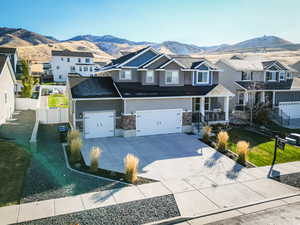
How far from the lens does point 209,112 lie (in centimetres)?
2120

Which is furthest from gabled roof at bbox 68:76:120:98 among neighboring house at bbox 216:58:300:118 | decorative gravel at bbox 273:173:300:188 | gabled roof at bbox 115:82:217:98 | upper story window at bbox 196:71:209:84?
neighboring house at bbox 216:58:300:118

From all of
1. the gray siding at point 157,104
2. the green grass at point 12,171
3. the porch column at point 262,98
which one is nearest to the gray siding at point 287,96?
the porch column at point 262,98

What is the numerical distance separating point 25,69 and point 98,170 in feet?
85.1

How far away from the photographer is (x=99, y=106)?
691 inches

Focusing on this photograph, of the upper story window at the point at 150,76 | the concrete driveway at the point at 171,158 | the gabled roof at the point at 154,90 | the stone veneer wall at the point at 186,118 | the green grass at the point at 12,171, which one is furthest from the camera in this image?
the upper story window at the point at 150,76

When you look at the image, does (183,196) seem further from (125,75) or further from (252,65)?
(252,65)

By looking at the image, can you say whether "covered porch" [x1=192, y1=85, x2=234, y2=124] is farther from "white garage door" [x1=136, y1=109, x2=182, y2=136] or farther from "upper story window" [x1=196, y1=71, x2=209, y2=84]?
"white garage door" [x1=136, y1=109, x2=182, y2=136]

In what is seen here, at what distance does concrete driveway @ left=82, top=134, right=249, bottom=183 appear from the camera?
11297 mm

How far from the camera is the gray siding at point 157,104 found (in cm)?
1779

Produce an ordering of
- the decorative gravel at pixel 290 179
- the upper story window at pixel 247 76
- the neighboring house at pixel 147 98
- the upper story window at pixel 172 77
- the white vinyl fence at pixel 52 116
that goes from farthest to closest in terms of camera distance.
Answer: the upper story window at pixel 247 76, the white vinyl fence at pixel 52 116, the upper story window at pixel 172 77, the neighboring house at pixel 147 98, the decorative gravel at pixel 290 179

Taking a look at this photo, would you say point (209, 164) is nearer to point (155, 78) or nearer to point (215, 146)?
point (215, 146)

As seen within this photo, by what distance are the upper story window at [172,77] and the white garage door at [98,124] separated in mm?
5972

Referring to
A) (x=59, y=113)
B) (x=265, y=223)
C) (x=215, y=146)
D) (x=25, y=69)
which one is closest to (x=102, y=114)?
(x=59, y=113)

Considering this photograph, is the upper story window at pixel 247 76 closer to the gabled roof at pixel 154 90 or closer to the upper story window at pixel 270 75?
the upper story window at pixel 270 75
